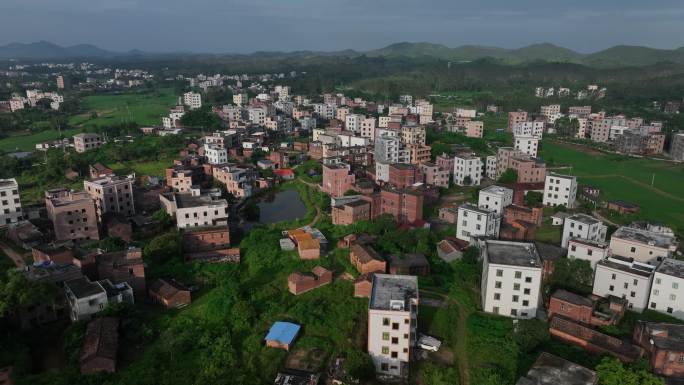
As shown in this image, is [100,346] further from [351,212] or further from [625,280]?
[625,280]

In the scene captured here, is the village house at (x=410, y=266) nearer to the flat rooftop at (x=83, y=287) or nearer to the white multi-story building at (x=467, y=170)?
the flat rooftop at (x=83, y=287)

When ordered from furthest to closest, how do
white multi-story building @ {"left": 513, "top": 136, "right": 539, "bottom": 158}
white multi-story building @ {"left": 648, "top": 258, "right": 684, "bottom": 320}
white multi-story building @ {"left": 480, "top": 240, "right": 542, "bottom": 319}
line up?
white multi-story building @ {"left": 513, "top": 136, "right": 539, "bottom": 158}
white multi-story building @ {"left": 648, "top": 258, "right": 684, "bottom": 320}
white multi-story building @ {"left": 480, "top": 240, "right": 542, "bottom": 319}

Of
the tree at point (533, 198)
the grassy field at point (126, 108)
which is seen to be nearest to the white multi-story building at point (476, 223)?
the tree at point (533, 198)

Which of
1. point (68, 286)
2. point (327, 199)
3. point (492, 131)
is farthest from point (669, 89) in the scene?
point (68, 286)

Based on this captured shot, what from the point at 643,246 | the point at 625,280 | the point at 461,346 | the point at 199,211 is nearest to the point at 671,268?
the point at 625,280

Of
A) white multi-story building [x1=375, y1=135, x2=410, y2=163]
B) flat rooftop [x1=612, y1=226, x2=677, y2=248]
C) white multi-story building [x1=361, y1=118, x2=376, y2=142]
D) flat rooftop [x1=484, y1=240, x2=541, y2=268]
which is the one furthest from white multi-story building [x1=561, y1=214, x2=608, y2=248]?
white multi-story building [x1=361, y1=118, x2=376, y2=142]

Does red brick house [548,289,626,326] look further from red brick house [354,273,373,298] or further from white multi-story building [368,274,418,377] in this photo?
red brick house [354,273,373,298]
